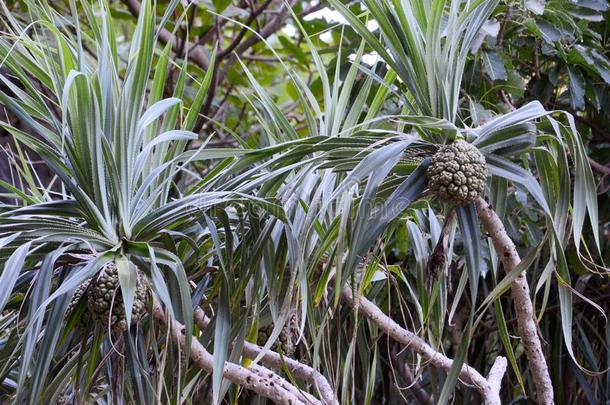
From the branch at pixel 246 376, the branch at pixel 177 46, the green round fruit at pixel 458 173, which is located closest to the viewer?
the green round fruit at pixel 458 173

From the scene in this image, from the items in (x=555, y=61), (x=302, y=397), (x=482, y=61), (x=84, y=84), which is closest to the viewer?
(x=84, y=84)

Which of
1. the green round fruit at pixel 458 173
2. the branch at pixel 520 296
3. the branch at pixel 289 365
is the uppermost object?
the green round fruit at pixel 458 173

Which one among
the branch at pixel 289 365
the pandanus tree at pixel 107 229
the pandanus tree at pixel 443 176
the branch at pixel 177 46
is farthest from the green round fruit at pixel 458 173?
the branch at pixel 177 46

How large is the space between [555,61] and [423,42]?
2.79 feet

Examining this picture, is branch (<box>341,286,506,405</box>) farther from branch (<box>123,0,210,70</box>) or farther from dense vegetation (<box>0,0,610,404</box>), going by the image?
branch (<box>123,0,210,70</box>)

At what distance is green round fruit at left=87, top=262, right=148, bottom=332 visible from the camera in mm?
965

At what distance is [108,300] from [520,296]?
0.55m

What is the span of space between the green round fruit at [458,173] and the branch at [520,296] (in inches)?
2.4

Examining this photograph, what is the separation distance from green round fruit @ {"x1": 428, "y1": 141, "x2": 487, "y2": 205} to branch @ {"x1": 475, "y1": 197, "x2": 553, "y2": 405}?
61 mm

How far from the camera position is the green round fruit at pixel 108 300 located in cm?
97

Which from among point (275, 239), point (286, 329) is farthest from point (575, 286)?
point (275, 239)

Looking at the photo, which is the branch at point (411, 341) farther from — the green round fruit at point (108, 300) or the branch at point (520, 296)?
the green round fruit at point (108, 300)

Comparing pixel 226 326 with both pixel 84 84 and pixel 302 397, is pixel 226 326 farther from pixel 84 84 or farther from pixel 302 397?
pixel 84 84

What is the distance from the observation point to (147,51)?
103 centimetres
